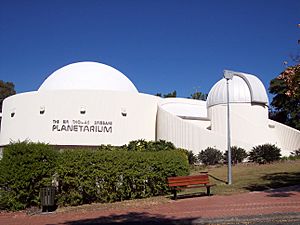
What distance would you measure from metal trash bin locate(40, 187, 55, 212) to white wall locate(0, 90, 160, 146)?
1595 centimetres

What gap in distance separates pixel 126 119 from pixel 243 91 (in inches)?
384

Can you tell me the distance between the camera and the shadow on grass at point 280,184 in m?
11.1

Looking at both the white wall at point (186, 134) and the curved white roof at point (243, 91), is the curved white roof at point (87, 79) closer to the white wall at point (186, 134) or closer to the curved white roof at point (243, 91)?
the white wall at point (186, 134)

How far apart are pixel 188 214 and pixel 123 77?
85.5ft

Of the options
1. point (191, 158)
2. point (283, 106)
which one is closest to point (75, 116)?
point (191, 158)

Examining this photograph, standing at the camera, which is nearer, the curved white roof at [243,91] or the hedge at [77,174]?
the hedge at [77,174]

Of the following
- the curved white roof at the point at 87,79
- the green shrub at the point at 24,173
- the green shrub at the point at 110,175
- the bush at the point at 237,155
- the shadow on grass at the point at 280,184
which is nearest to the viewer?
the green shrub at the point at 24,173

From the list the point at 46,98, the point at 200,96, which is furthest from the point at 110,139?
the point at 200,96

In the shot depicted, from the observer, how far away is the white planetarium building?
2619cm

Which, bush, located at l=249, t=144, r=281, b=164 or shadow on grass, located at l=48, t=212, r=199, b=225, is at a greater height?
bush, located at l=249, t=144, r=281, b=164

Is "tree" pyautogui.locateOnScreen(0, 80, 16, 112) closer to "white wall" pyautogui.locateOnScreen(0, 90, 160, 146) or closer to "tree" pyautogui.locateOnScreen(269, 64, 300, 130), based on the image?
"white wall" pyautogui.locateOnScreen(0, 90, 160, 146)

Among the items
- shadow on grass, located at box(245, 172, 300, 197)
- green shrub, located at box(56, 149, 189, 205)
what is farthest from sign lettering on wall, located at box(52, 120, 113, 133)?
green shrub, located at box(56, 149, 189, 205)

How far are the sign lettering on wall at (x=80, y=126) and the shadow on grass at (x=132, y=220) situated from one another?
17.9 m

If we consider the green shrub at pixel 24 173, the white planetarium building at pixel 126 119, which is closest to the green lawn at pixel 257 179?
the green shrub at pixel 24 173
